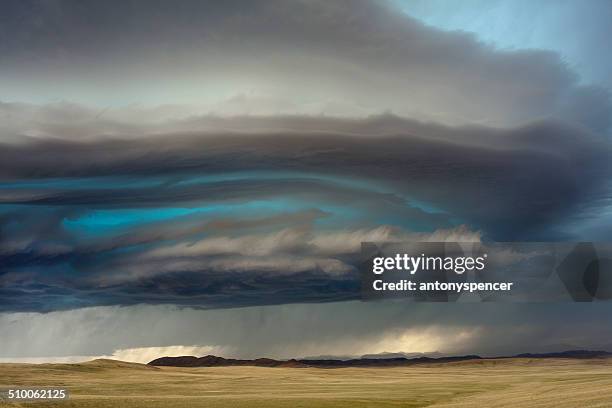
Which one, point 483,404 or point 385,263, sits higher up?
point 385,263

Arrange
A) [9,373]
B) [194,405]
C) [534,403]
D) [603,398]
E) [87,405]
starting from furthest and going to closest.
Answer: [9,373] < [194,405] < [87,405] < [534,403] < [603,398]

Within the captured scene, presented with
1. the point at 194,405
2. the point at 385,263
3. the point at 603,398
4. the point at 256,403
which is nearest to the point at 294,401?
the point at 256,403

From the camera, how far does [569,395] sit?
69500 mm

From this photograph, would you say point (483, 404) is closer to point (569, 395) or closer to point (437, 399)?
point (569, 395)

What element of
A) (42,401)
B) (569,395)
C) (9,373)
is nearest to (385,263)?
(569,395)

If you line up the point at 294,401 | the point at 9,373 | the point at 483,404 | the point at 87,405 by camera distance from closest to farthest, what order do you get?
1. the point at 483,404
2. the point at 87,405
3. the point at 294,401
4. the point at 9,373

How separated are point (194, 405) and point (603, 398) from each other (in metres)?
45.8

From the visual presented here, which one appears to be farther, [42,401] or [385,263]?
[42,401]

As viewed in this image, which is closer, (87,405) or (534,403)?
(534,403)

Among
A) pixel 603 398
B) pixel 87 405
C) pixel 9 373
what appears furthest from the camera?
pixel 9 373

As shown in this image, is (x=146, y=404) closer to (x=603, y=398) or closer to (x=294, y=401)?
(x=294, y=401)

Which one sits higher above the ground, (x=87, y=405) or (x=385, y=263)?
(x=385, y=263)

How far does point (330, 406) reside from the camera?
8362cm

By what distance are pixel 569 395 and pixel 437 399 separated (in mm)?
25507
